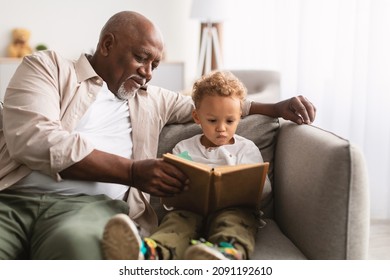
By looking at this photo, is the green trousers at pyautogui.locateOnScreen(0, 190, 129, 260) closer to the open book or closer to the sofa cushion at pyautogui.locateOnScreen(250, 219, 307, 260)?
the open book

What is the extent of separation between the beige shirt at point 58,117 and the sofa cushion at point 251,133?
1.4 inches

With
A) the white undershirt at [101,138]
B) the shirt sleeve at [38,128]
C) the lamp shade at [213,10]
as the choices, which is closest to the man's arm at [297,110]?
the white undershirt at [101,138]

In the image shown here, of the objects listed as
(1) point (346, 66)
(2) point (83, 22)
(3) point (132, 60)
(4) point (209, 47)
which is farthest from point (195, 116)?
(2) point (83, 22)

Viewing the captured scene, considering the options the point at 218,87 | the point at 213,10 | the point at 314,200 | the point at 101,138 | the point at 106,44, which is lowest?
the point at 314,200

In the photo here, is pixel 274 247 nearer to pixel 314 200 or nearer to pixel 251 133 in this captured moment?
pixel 314 200

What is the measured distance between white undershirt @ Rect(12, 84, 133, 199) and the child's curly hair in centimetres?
28

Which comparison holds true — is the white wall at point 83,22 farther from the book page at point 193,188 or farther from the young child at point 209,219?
the book page at point 193,188

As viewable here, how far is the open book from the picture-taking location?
4.46 feet

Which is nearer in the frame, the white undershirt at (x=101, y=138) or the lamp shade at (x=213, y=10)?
the white undershirt at (x=101, y=138)

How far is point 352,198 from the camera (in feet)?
4.28

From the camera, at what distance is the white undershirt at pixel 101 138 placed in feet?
4.92

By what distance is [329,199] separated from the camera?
4.35 feet

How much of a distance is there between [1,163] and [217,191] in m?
0.68

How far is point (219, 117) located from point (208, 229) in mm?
370
